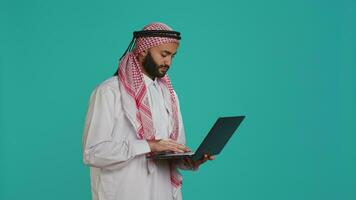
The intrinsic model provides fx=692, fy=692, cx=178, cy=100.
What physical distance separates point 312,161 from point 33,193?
1.80 m

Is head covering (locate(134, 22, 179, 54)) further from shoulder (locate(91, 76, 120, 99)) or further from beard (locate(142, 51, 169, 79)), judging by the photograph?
shoulder (locate(91, 76, 120, 99))

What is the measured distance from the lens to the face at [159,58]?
8.87ft

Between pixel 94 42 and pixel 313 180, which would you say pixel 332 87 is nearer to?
pixel 313 180

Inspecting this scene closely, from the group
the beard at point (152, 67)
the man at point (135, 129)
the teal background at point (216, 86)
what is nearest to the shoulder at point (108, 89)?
the man at point (135, 129)

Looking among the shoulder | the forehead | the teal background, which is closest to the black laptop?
the shoulder

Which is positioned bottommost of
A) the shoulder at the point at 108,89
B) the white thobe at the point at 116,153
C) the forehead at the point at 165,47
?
the white thobe at the point at 116,153

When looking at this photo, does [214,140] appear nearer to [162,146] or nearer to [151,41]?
[162,146]

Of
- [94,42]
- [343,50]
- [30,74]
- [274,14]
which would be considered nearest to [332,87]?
[343,50]

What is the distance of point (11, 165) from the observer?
3668 millimetres

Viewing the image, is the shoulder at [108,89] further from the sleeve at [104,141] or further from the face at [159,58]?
the face at [159,58]

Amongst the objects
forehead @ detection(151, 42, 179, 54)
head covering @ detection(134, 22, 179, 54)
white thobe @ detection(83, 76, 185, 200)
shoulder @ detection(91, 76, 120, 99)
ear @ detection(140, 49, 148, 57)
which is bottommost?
white thobe @ detection(83, 76, 185, 200)

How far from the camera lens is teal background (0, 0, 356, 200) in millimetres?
3697

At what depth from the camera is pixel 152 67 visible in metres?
2.73

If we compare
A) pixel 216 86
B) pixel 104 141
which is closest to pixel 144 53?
pixel 104 141
